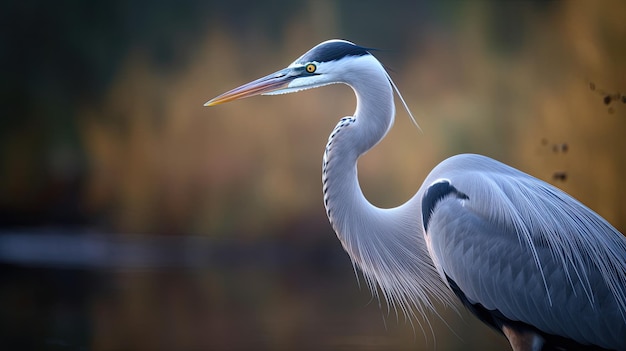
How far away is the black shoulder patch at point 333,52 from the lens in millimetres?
2668

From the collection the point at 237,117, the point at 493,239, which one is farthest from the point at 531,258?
the point at 237,117

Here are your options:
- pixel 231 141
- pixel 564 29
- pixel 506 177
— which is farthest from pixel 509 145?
pixel 506 177

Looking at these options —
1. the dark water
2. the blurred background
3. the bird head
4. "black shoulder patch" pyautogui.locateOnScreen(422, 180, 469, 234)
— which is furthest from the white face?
the blurred background

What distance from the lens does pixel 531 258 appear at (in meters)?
2.41

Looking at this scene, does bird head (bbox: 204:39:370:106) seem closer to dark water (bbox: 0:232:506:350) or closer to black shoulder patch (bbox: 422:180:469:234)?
black shoulder patch (bbox: 422:180:469:234)

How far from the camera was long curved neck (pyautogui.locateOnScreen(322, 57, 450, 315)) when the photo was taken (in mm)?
2588

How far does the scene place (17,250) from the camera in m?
7.61

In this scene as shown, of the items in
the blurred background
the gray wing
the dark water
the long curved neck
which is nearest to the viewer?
the gray wing

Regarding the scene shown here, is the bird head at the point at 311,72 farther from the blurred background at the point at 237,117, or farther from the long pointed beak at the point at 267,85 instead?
the blurred background at the point at 237,117

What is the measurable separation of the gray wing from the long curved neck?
0.58ft

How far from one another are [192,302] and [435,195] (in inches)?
105

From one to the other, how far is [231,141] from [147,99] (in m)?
0.88

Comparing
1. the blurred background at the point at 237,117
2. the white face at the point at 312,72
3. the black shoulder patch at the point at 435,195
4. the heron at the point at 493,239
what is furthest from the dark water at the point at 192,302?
the white face at the point at 312,72

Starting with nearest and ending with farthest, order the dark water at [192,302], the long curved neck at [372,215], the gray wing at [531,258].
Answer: the gray wing at [531,258]
the long curved neck at [372,215]
the dark water at [192,302]
